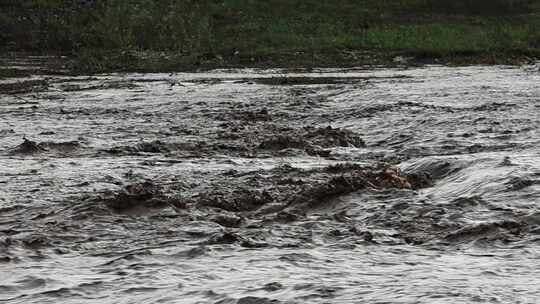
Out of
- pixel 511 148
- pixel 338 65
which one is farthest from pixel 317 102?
pixel 338 65

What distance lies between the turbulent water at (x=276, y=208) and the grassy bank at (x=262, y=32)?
52.8 feet

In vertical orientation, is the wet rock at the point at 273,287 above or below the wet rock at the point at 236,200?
above

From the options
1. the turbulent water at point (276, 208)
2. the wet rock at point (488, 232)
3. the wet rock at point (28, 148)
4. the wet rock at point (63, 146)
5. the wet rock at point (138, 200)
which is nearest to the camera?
the turbulent water at point (276, 208)

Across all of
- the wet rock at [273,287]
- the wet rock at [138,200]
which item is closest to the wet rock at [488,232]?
the wet rock at [273,287]

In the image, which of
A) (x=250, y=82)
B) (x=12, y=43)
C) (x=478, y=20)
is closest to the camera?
(x=250, y=82)

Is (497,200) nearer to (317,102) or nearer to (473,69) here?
(317,102)

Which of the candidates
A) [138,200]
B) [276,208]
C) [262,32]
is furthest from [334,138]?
[262,32]

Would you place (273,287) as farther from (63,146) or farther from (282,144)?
(63,146)

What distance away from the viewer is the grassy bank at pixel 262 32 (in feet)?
96.9

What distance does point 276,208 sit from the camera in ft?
19.1

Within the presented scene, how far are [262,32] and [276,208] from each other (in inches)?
1197

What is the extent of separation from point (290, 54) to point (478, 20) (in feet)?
40.3

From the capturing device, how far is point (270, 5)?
4084cm

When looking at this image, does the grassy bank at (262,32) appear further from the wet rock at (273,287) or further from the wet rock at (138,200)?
the wet rock at (273,287)
